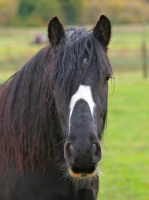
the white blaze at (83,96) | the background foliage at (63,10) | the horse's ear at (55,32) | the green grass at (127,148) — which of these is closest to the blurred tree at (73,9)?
the background foliage at (63,10)

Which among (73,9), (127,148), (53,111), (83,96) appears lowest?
(127,148)

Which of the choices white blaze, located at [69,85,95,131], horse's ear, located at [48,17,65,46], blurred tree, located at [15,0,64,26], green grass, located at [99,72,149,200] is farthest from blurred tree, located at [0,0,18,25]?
white blaze, located at [69,85,95,131]

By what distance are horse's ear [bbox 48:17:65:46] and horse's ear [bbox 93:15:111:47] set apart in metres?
0.25

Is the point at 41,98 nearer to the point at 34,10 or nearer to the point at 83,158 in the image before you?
the point at 83,158

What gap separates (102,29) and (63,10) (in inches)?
837

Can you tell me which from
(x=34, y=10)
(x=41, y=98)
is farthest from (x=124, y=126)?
(x=34, y=10)

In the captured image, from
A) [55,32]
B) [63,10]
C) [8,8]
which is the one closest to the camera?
[55,32]

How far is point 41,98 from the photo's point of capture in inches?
148

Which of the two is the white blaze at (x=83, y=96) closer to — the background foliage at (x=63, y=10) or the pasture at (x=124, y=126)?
the pasture at (x=124, y=126)

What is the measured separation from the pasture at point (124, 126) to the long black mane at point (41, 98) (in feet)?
1.38

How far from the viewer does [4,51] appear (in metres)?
29.5

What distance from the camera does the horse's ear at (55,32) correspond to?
12.1ft

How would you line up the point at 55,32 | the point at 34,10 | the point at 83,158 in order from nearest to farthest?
the point at 83,158 < the point at 55,32 < the point at 34,10

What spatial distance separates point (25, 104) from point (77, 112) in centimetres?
64
